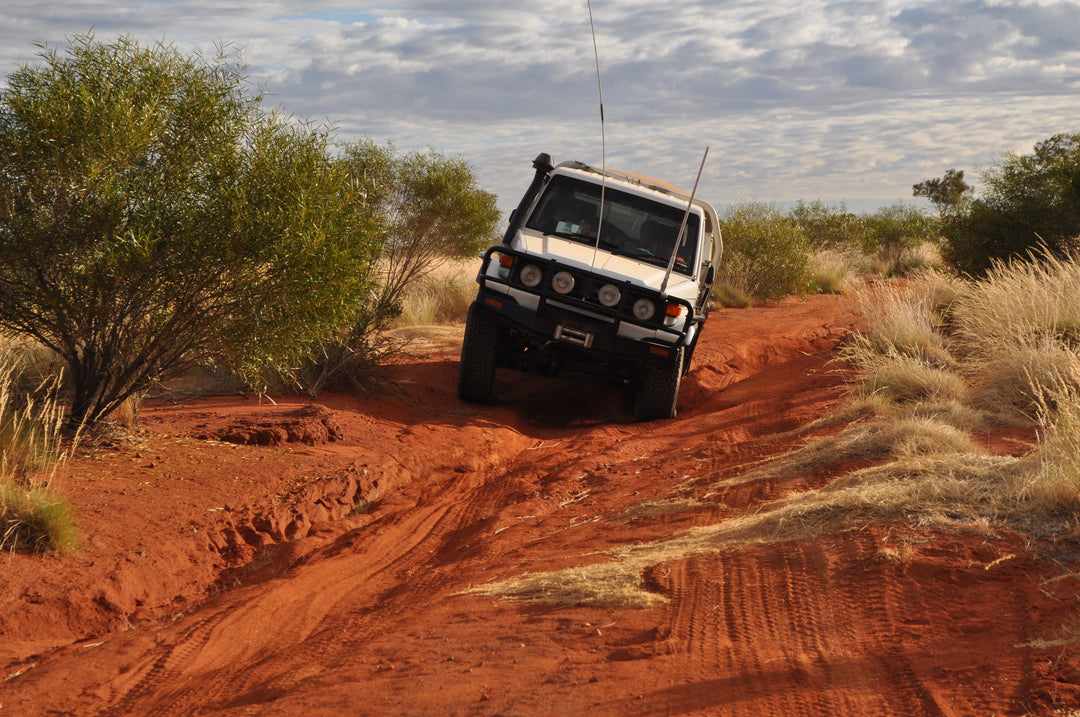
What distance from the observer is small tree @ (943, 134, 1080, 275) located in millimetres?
12789

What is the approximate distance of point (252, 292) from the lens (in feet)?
20.4

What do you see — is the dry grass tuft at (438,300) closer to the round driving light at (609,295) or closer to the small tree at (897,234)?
the round driving light at (609,295)

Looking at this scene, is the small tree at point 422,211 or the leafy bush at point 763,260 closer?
the small tree at point 422,211

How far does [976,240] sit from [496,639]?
12.4m

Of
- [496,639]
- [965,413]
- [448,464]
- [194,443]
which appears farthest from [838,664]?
[194,443]

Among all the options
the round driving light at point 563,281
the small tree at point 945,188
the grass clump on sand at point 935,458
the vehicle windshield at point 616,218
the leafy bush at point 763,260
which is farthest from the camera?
the small tree at point 945,188

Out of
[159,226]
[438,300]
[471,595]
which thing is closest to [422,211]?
[438,300]

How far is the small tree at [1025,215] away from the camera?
→ 12.8m

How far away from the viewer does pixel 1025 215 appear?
13094mm

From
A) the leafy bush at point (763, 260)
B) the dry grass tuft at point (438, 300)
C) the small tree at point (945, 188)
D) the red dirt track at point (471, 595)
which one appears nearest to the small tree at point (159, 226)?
the red dirt track at point (471, 595)

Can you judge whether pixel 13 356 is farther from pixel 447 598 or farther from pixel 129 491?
pixel 447 598

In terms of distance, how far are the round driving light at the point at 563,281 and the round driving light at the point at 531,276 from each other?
143 millimetres

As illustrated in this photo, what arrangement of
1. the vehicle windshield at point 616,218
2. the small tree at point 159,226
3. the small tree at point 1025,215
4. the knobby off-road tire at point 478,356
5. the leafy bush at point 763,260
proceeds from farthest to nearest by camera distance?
the leafy bush at point 763,260 < the small tree at point 1025,215 < the vehicle windshield at point 616,218 < the knobby off-road tire at point 478,356 < the small tree at point 159,226

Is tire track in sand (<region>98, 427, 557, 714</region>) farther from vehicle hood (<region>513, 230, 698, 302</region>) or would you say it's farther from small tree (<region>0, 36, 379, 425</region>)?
vehicle hood (<region>513, 230, 698, 302</region>)
